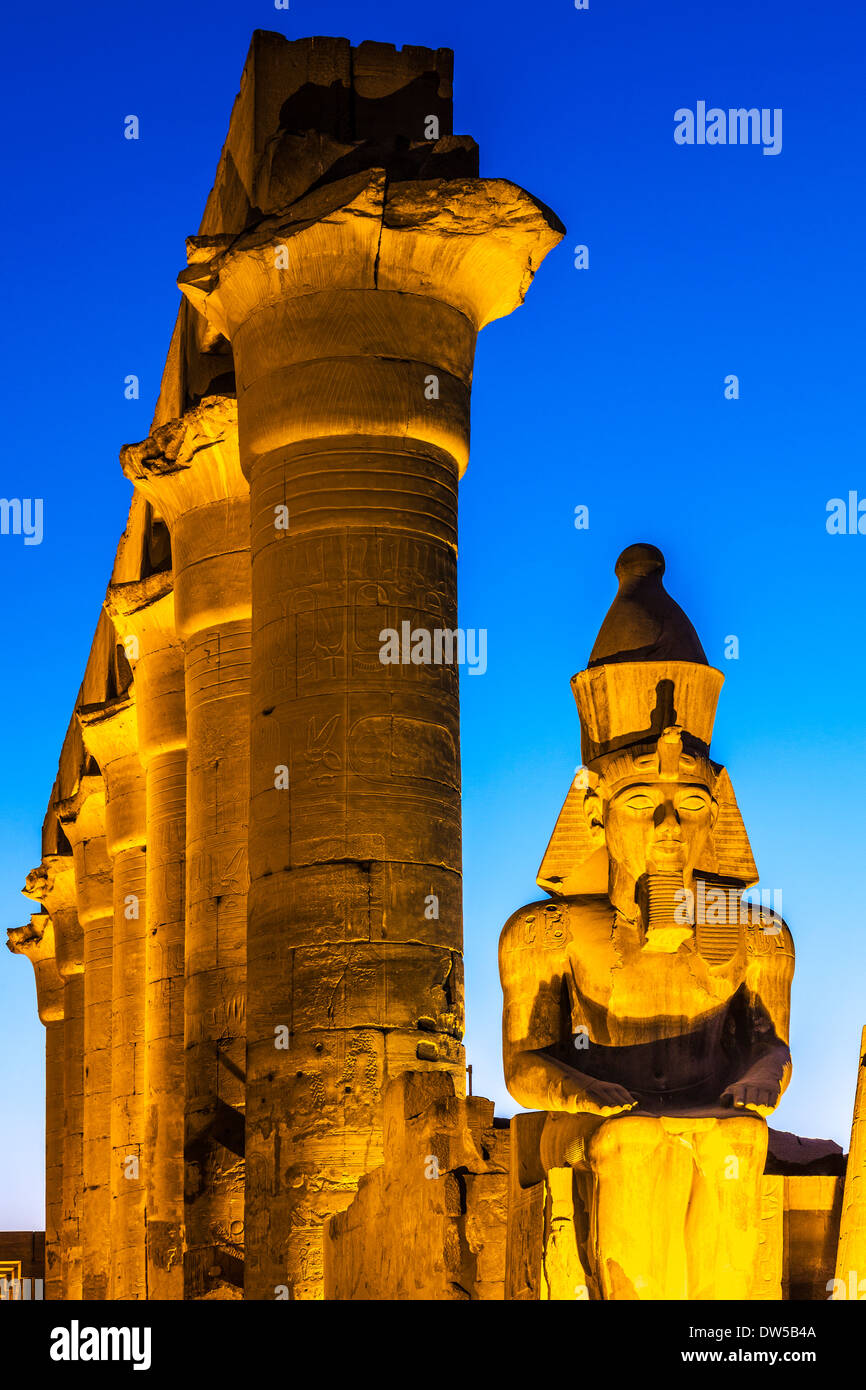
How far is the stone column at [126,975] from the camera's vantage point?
2033cm

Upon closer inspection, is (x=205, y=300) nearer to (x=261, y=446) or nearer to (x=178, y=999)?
(x=261, y=446)

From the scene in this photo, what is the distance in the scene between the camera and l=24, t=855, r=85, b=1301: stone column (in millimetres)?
27359

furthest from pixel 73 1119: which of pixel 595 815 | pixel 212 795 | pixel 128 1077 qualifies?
pixel 595 815

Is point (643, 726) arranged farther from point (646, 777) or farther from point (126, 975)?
point (126, 975)

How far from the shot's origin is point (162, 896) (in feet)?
63.0

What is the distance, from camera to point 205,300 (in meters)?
14.5

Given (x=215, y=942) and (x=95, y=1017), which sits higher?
(x=95, y=1017)

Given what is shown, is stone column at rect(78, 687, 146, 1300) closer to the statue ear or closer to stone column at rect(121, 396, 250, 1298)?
stone column at rect(121, 396, 250, 1298)

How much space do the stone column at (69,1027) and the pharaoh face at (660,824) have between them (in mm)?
18278

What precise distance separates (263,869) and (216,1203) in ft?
11.0

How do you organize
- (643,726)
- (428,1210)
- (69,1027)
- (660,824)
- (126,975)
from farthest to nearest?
(69,1027) → (126,975) → (428,1210) → (643,726) → (660,824)

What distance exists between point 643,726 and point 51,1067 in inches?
849

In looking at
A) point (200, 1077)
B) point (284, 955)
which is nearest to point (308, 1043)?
point (284, 955)

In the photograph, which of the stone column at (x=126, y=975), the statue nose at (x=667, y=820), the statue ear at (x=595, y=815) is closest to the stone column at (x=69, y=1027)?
the stone column at (x=126, y=975)
